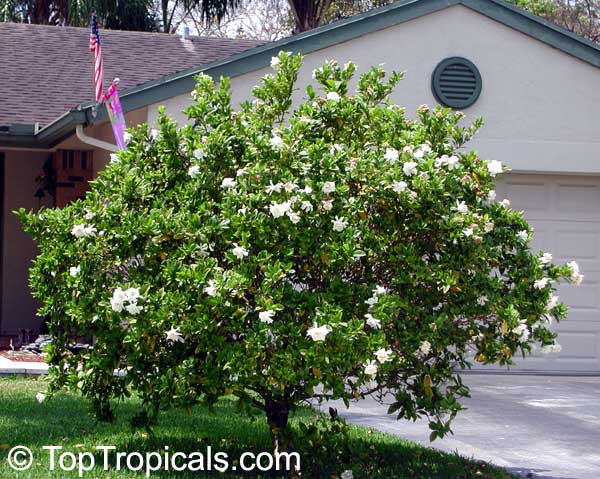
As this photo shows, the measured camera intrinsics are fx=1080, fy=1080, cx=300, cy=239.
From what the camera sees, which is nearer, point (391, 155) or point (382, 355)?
point (382, 355)

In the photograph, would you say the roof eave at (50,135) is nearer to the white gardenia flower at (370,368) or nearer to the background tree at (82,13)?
the white gardenia flower at (370,368)

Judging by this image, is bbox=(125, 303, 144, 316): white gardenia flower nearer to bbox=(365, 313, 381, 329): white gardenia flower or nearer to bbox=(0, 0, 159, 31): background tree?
bbox=(365, 313, 381, 329): white gardenia flower

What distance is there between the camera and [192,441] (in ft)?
24.6

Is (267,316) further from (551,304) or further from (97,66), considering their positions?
(97,66)

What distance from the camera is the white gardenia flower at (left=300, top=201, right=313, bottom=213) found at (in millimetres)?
6117

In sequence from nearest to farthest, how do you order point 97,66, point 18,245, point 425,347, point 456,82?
point 425,347 < point 97,66 < point 456,82 < point 18,245

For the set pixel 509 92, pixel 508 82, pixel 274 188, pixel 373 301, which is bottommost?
pixel 373 301

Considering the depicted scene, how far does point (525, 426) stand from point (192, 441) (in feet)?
9.74

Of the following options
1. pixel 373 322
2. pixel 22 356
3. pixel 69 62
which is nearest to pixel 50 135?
pixel 22 356

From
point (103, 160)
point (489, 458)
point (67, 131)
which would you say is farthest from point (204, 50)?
point (489, 458)

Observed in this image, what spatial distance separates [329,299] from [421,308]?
1.91ft

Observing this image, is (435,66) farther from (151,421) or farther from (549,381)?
(151,421)

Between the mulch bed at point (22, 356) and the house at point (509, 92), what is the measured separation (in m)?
2.46

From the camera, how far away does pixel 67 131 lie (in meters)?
12.1
